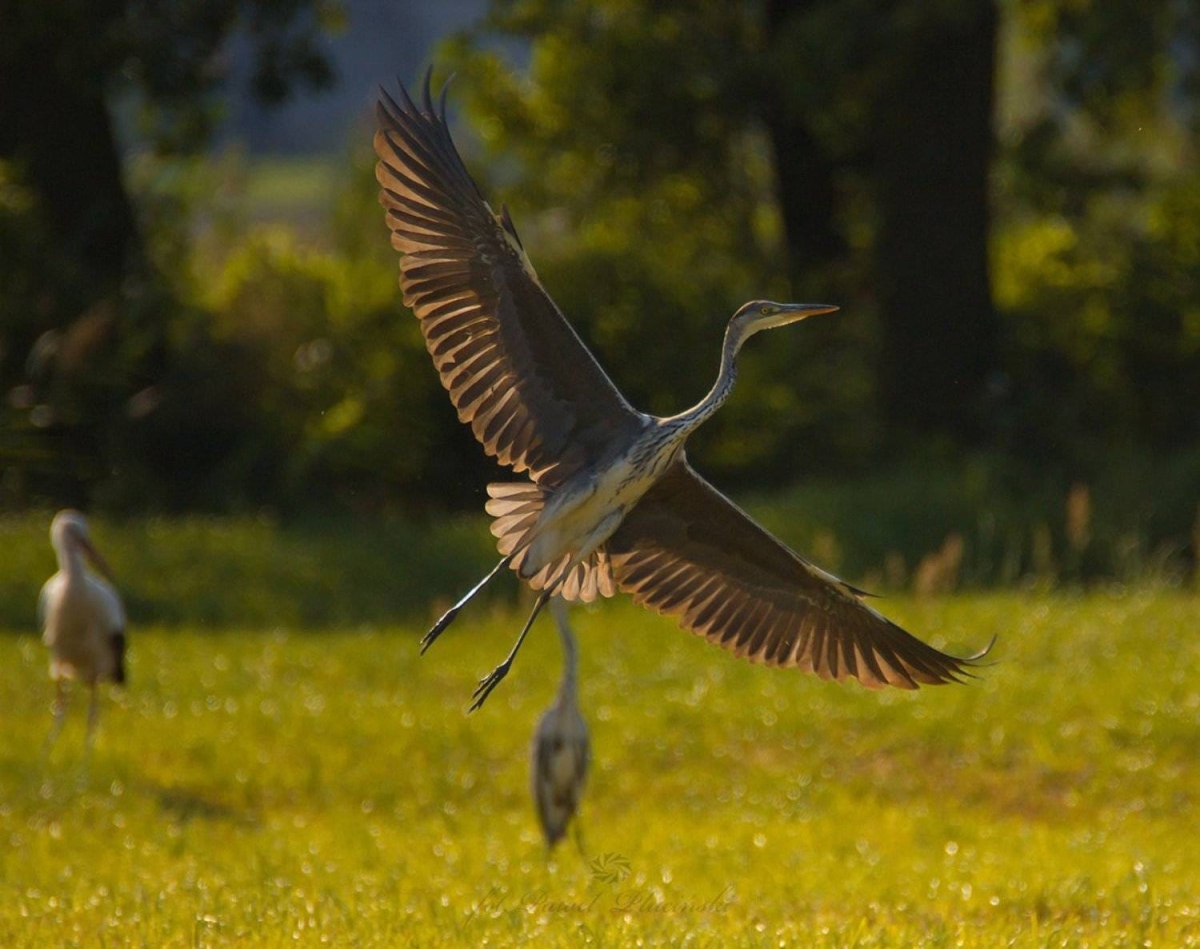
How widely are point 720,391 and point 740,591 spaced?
3.82 ft

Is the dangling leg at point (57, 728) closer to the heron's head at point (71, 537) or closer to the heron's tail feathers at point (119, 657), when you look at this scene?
the heron's tail feathers at point (119, 657)

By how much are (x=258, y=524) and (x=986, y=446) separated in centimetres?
658

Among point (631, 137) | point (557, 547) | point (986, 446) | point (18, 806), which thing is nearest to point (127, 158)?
point (631, 137)

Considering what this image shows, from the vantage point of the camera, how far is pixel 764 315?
22.7 ft

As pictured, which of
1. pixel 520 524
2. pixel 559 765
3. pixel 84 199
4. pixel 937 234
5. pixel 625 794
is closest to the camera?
pixel 520 524

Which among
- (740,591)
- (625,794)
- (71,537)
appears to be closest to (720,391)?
(740,591)

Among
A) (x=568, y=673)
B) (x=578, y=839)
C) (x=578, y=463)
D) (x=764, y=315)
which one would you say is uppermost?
(x=764, y=315)

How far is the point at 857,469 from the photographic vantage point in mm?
18031

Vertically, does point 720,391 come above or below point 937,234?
above

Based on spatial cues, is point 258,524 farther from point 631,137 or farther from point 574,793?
point 574,793

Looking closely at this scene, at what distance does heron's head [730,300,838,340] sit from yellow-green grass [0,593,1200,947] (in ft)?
6.84

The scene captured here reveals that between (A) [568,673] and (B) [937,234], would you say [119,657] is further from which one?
(B) [937,234]

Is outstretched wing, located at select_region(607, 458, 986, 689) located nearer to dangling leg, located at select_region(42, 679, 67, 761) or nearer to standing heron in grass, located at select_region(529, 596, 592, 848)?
standing heron in grass, located at select_region(529, 596, 592, 848)

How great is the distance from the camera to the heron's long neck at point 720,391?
6461mm
